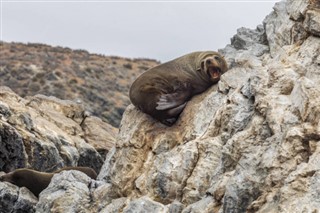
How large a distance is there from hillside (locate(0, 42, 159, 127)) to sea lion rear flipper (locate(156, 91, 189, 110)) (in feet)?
88.3

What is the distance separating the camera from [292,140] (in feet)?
24.4

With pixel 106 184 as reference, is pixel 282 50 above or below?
above

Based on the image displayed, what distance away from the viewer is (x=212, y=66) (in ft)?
40.3

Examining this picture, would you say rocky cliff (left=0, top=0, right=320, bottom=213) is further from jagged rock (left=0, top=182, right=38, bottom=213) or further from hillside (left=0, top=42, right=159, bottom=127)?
hillside (left=0, top=42, right=159, bottom=127)

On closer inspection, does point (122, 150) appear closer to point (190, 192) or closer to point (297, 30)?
point (190, 192)

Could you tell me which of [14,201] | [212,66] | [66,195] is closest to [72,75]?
[14,201]

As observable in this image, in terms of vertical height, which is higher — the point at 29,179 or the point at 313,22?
the point at 313,22

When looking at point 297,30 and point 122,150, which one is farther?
point 122,150

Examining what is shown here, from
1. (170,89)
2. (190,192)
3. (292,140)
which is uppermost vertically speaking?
(170,89)

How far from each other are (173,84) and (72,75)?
37.3 metres

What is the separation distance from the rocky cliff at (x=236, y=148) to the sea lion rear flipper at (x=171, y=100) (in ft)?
0.79

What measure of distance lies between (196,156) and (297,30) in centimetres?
284

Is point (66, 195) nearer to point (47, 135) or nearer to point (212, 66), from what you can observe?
point (212, 66)

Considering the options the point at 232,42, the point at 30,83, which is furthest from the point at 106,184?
the point at 30,83
